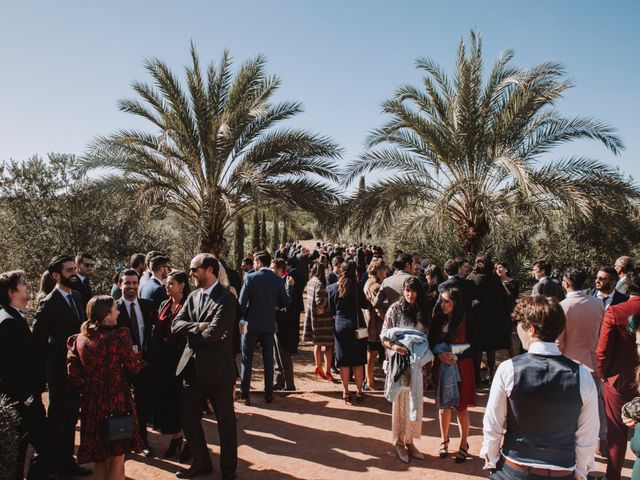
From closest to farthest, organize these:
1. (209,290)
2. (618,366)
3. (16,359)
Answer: (16,359)
(618,366)
(209,290)

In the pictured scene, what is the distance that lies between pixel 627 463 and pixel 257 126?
30.0 ft

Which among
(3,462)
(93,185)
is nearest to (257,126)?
(93,185)

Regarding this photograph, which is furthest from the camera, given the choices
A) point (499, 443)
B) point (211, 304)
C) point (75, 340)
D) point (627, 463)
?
point (627, 463)

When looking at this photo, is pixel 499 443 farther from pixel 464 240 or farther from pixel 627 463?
pixel 464 240

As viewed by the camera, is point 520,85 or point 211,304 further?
point 520,85

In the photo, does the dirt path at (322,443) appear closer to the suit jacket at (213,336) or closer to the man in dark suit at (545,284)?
the suit jacket at (213,336)

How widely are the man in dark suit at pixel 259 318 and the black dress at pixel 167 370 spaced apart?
168 centimetres

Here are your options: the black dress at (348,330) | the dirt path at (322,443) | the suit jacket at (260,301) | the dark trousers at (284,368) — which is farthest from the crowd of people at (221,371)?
the dark trousers at (284,368)

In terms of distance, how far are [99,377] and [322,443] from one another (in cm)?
273

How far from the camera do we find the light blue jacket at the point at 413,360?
16.1ft

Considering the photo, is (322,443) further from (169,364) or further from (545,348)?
(545,348)

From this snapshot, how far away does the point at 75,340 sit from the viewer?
3.83 meters

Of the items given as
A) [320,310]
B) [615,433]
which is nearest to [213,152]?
[320,310]

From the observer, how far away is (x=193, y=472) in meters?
4.56
